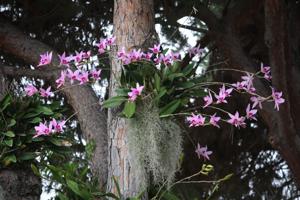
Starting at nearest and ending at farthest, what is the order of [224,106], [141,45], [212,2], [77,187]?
[77,187]
[141,45]
[212,2]
[224,106]

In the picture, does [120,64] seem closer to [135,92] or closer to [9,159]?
[135,92]

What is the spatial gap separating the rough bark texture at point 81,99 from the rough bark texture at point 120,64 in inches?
18.9

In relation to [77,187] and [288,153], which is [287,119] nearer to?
[288,153]

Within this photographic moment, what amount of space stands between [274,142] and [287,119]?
18 centimetres

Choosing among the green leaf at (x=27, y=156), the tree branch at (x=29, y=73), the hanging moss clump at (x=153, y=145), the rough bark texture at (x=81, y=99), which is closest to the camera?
the hanging moss clump at (x=153, y=145)

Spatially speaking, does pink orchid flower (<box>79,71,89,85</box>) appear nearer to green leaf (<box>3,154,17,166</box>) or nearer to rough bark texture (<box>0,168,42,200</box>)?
green leaf (<box>3,154,17,166</box>)

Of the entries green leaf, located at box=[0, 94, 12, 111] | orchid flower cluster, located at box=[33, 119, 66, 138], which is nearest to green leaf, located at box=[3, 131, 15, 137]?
green leaf, located at box=[0, 94, 12, 111]

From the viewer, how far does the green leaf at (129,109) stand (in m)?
2.17

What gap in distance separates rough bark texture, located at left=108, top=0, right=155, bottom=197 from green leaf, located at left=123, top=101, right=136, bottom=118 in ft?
0.41

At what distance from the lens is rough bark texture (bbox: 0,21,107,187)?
314 centimetres

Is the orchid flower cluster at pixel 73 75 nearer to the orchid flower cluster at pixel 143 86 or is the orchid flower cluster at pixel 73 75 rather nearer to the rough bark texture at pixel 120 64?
the orchid flower cluster at pixel 143 86

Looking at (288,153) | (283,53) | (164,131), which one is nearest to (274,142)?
(288,153)

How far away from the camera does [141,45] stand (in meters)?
2.50

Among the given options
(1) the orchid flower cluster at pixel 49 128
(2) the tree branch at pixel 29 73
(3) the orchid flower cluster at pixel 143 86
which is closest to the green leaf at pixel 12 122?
(3) the orchid flower cluster at pixel 143 86
